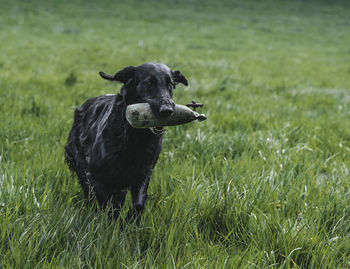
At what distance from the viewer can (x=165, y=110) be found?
1.88m

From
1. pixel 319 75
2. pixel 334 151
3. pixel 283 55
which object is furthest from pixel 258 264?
pixel 283 55

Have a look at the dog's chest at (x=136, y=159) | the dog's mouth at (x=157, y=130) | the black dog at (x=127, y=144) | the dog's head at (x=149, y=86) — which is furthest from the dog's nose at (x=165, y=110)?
the dog's chest at (x=136, y=159)

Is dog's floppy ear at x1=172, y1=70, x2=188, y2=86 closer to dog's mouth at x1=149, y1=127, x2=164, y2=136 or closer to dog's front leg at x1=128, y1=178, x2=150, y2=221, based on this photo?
dog's mouth at x1=149, y1=127, x2=164, y2=136

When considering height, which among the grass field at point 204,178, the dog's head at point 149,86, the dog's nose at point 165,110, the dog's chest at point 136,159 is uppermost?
the dog's head at point 149,86

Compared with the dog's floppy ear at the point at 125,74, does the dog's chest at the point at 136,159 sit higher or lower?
lower

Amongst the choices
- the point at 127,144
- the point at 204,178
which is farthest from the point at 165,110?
the point at 204,178

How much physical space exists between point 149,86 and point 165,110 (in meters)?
0.30

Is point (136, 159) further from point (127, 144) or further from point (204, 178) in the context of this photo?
point (204, 178)

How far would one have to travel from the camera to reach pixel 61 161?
313 centimetres

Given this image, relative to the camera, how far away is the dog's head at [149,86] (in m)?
1.99

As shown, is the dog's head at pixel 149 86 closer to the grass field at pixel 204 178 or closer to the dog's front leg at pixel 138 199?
the dog's front leg at pixel 138 199

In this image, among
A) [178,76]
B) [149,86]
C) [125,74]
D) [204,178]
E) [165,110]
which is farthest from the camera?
[204,178]

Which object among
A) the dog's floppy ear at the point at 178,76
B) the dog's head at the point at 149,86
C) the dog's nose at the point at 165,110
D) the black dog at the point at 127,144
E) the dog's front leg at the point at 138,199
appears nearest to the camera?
the dog's nose at the point at 165,110

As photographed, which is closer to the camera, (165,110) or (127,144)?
(165,110)
